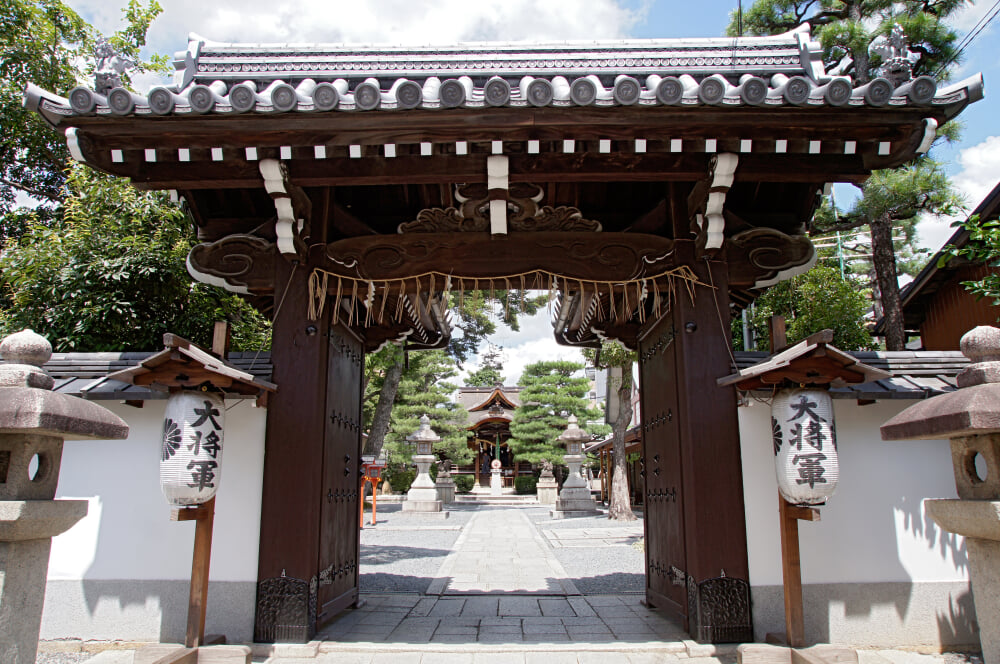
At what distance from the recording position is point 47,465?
3.47 metres

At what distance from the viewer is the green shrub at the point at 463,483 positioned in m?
37.7

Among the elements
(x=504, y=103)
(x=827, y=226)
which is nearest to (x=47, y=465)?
(x=504, y=103)

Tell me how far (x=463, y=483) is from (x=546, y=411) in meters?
8.74

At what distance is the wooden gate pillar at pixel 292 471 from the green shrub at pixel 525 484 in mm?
32477

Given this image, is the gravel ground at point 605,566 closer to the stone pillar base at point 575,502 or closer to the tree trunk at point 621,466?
the tree trunk at point 621,466

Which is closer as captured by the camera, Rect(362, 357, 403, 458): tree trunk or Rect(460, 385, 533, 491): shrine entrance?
Rect(362, 357, 403, 458): tree trunk

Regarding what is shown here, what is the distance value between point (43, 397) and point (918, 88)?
5789 mm

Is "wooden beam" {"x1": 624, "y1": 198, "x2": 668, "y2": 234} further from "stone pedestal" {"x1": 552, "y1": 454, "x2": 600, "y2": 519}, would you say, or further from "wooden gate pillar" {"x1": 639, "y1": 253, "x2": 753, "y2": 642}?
"stone pedestal" {"x1": 552, "y1": 454, "x2": 600, "y2": 519}

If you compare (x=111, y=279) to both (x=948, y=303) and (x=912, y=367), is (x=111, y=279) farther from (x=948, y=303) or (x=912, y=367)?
(x=948, y=303)

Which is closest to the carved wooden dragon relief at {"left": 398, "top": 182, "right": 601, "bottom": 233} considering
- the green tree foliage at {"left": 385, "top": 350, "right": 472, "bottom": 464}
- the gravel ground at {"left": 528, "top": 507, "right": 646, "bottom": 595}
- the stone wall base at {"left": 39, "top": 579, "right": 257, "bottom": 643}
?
the stone wall base at {"left": 39, "top": 579, "right": 257, "bottom": 643}

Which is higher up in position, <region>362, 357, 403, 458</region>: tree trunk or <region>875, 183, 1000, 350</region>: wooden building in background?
<region>875, 183, 1000, 350</region>: wooden building in background

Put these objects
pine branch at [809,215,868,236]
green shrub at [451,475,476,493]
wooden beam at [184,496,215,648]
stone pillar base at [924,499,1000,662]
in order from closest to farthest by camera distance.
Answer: stone pillar base at [924,499,1000,662], wooden beam at [184,496,215,648], pine branch at [809,215,868,236], green shrub at [451,475,476,493]

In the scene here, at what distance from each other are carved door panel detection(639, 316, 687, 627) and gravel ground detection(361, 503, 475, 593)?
10.5 ft

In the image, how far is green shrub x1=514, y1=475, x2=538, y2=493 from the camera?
36.8m
